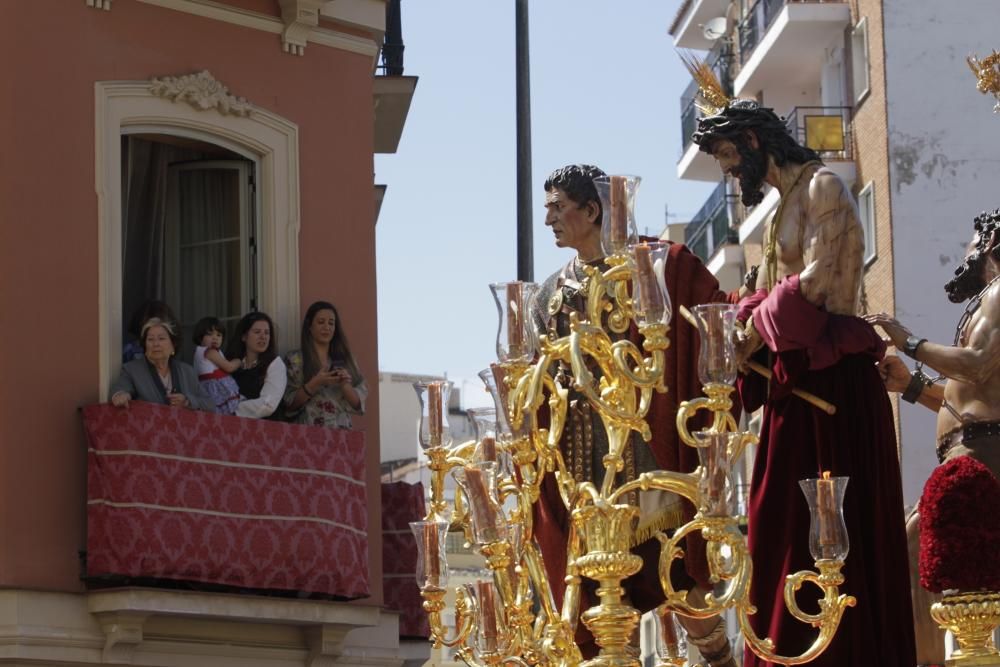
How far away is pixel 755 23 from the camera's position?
112 feet

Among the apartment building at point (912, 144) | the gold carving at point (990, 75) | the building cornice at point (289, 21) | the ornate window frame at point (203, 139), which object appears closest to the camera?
the gold carving at point (990, 75)

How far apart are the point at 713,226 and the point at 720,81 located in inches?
76.3

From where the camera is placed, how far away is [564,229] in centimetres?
1206

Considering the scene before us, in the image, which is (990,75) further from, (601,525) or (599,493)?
(601,525)

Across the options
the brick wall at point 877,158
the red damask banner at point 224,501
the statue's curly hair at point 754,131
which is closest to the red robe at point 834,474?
the statue's curly hair at point 754,131

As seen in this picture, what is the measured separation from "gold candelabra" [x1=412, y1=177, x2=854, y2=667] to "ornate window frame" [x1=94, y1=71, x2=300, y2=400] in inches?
235

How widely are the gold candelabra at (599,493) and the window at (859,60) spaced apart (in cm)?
1977

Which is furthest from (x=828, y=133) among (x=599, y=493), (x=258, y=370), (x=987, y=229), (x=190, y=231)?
(x=599, y=493)

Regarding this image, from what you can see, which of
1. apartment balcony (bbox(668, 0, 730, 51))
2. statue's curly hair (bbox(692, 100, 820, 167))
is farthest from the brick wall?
statue's curly hair (bbox(692, 100, 820, 167))

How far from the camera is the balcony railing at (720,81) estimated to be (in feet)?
116

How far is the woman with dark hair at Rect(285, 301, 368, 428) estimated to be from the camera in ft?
57.0

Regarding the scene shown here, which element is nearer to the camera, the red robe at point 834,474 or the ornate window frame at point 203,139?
the red robe at point 834,474

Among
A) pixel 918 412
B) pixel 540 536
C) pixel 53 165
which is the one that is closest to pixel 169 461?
pixel 53 165

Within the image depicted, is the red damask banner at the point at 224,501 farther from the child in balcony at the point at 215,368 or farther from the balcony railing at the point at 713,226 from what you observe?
the balcony railing at the point at 713,226
